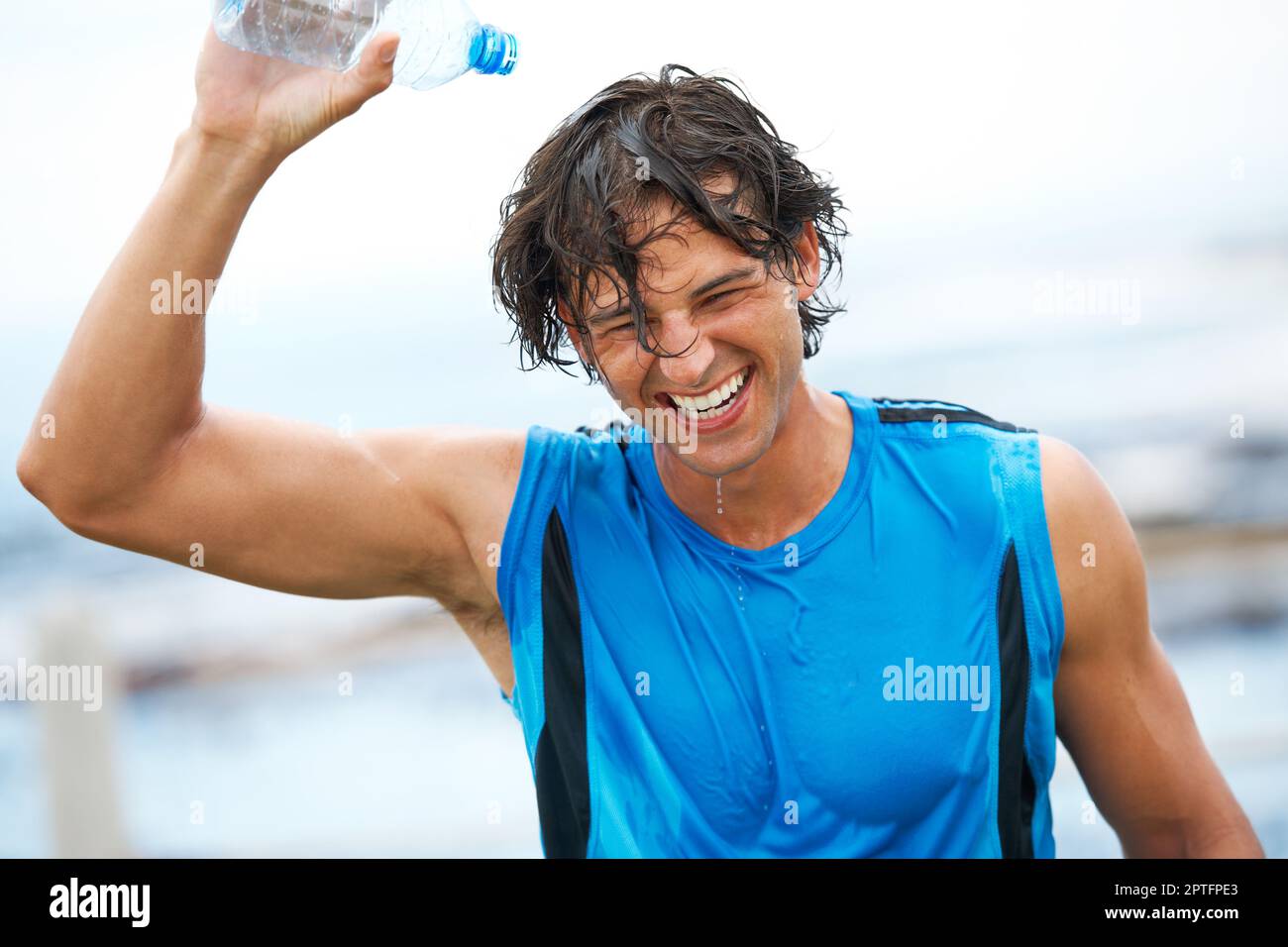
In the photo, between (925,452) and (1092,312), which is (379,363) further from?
(925,452)

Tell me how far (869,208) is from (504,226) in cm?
1486

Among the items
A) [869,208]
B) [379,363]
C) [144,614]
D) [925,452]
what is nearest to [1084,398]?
[869,208]

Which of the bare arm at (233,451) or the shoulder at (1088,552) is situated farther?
the shoulder at (1088,552)

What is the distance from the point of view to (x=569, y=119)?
2.08 m

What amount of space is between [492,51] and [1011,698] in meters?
1.28

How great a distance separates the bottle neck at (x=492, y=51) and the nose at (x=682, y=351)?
44 cm

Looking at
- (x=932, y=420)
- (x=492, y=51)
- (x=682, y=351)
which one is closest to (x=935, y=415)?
(x=932, y=420)

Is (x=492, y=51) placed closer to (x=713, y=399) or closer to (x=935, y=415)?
(x=713, y=399)

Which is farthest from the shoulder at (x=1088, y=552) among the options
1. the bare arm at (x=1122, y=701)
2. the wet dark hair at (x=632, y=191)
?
the wet dark hair at (x=632, y=191)

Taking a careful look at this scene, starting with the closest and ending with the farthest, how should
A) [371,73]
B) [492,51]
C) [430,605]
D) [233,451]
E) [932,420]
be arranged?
[371,73] → [492,51] → [233,451] → [932,420] → [430,605]

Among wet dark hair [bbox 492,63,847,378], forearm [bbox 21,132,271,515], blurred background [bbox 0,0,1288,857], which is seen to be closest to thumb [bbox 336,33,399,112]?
forearm [bbox 21,132,271,515]

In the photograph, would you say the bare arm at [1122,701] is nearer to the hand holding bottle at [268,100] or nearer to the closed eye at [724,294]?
the closed eye at [724,294]

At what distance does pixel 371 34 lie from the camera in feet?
6.91

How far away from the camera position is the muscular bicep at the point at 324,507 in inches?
74.5
